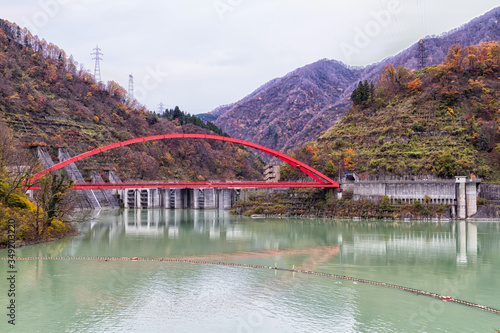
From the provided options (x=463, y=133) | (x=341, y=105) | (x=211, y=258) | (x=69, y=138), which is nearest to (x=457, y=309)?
(x=211, y=258)

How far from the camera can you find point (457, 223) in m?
36.7

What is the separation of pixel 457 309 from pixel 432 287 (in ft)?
7.93

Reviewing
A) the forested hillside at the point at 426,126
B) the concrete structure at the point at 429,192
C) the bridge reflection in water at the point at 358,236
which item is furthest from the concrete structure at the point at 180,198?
the concrete structure at the point at 429,192

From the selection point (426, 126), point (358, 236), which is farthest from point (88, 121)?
point (358, 236)

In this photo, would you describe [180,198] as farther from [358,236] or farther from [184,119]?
[358,236]

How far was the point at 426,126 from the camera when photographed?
4825cm

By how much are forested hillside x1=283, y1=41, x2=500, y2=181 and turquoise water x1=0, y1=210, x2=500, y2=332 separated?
651 inches

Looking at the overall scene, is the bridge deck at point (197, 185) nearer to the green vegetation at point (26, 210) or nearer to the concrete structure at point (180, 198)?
the green vegetation at point (26, 210)

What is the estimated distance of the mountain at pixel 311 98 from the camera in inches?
4343

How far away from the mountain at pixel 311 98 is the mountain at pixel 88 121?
24556 millimetres

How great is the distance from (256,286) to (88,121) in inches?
2174

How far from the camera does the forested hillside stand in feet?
143

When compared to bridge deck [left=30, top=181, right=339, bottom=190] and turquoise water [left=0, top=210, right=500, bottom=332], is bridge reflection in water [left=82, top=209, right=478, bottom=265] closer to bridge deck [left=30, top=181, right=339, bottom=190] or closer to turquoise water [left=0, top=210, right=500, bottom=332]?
turquoise water [left=0, top=210, right=500, bottom=332]

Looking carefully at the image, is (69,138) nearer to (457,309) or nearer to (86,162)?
(86,162)
